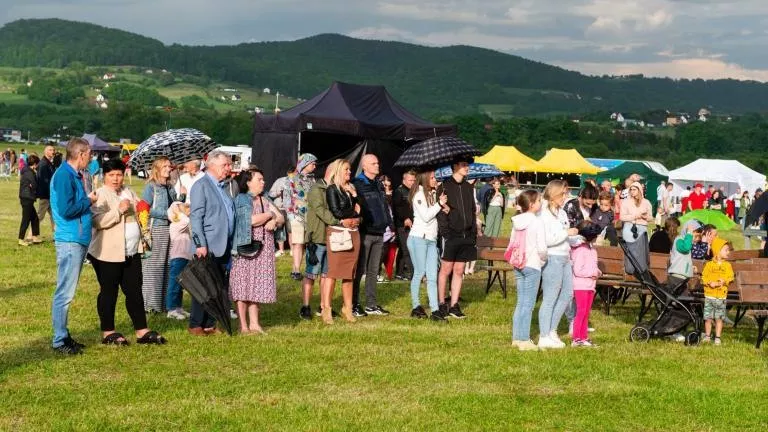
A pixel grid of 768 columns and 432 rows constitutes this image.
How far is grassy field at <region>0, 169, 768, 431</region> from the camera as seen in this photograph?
7277 mm

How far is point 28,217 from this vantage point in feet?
65.4

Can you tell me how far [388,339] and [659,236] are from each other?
4.77 m

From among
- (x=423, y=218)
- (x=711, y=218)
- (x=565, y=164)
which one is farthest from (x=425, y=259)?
(x=565, y=164)

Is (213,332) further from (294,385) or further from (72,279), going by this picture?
(294,385)

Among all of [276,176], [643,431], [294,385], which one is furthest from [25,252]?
[643,431]

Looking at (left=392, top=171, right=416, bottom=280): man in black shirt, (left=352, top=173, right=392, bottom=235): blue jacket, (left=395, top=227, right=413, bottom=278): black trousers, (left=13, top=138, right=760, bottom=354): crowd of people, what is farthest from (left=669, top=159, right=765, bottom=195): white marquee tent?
(left=352, top=173, right=392, bottom=235): blue jacket

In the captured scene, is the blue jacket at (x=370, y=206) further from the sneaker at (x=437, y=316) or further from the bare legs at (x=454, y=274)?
the sneaker at (x=437, y=316)

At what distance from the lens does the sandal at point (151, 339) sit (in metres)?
9.80

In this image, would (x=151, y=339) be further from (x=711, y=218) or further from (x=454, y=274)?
(x=711, y=218)

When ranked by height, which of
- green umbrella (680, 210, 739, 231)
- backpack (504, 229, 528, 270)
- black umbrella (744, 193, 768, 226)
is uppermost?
black umbrella (744, 193, 768, 226)

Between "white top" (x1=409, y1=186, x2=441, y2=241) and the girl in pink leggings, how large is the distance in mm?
1681

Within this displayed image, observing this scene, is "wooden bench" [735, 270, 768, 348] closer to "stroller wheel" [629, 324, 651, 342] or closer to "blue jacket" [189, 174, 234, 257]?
"stroller wheel" [629, 324, 651, 342]

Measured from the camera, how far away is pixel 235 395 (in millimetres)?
7879

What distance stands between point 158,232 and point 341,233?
1.89m
